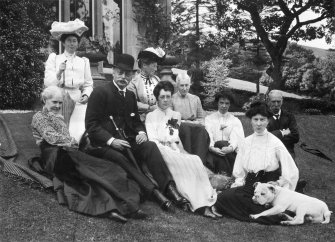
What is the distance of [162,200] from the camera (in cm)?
544

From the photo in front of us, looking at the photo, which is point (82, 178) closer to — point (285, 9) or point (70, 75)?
point (70, 75)

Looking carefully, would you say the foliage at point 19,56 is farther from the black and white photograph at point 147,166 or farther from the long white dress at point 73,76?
the long white dress at point 73,76

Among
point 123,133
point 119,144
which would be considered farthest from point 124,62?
point 119,144

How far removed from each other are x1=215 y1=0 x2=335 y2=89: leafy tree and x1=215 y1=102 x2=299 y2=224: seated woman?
12.0 m

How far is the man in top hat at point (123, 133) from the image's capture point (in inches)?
219

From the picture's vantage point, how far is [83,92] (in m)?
7.18

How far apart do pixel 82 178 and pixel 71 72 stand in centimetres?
223

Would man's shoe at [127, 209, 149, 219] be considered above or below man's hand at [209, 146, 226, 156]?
below

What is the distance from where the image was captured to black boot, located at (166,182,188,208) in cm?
558

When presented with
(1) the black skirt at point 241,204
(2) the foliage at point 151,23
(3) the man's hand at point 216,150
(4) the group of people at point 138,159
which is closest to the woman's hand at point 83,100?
(4) the group of people at point 138,159

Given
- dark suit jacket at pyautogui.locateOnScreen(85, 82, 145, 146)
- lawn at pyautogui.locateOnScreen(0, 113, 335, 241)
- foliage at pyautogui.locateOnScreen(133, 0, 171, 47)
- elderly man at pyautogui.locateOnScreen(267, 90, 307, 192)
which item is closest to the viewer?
lawn at pyautogui.locateOnScreen(0, 113, 335, 241)

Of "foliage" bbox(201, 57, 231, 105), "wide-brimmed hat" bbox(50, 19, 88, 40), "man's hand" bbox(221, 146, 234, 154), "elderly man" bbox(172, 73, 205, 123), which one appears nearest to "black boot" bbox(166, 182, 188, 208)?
"man's hand" bbox(221, 146, 234, 154)

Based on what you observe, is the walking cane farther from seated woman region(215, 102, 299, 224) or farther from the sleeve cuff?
seated woman region(215, 102, 299, 224)

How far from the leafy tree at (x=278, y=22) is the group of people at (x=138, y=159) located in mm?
11489
